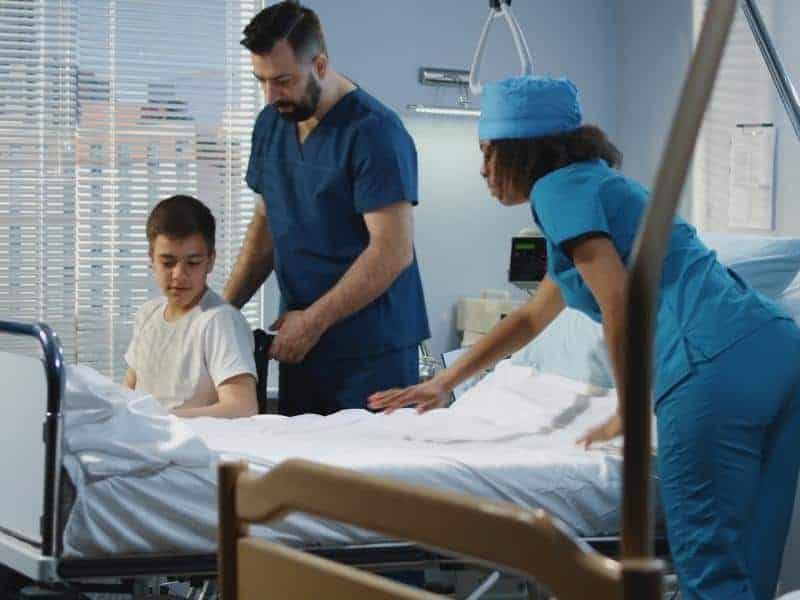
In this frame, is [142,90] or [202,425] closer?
[202,425]

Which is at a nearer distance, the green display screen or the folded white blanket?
the folded white blanket

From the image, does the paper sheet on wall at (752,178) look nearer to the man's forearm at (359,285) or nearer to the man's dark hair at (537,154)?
the man's forearm at (359,285)

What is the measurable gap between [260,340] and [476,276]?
2040 millimetres

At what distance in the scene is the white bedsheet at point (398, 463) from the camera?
2.29 m

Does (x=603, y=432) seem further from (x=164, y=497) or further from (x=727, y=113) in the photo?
(x=727, y=113)

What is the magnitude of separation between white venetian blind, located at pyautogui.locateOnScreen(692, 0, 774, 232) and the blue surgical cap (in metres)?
2.10

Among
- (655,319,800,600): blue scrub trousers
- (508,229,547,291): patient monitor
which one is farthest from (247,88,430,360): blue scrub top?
(508,229,547,291): patient monitor

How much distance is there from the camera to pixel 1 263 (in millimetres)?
4633

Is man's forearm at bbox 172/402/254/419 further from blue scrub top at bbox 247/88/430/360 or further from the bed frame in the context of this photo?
the bed frame

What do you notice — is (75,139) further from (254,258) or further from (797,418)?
(797,418)

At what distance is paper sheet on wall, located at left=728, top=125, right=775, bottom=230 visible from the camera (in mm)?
4484

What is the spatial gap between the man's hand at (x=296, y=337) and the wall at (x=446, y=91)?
1705 mm

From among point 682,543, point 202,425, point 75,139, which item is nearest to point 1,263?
point 75,139

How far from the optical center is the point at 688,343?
236cm
